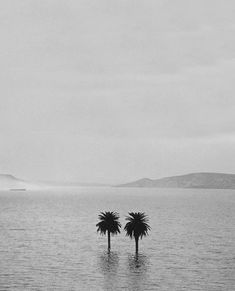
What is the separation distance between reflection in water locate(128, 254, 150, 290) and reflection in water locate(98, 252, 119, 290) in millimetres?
2411

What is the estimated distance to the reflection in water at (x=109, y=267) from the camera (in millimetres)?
70938

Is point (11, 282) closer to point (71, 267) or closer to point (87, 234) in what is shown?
point (71, 267)

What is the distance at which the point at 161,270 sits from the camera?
8231cm

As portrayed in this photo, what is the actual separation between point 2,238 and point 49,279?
61.2 m

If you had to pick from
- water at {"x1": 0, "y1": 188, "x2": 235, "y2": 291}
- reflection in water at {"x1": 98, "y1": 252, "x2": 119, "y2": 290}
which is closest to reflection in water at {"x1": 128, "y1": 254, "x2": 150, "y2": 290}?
water at {"x1": 0, "y1": 188, "x2": 235, "y2": 291}

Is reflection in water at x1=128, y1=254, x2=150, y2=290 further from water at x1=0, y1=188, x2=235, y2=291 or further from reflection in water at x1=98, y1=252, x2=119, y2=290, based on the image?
reflection in water at x1=98, y1=252, x2=119, y2=290

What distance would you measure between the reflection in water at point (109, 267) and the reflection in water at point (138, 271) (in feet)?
7.91

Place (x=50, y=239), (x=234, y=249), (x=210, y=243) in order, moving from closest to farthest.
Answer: (x=234, y=249) → (x=210, y=243) → (x=50, y=239)

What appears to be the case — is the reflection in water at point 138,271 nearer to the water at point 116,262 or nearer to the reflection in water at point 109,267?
the water at point 116,262

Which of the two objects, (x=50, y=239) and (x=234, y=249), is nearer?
(x=234, y=249)

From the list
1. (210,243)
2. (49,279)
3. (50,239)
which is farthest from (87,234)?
(49,279)

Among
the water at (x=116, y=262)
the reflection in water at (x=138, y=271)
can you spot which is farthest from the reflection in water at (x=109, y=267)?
the reflection in water at (x=138, y=271)

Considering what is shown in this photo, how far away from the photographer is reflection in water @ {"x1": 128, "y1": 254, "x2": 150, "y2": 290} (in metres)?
70.4

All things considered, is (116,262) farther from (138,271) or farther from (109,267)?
(138,271)
